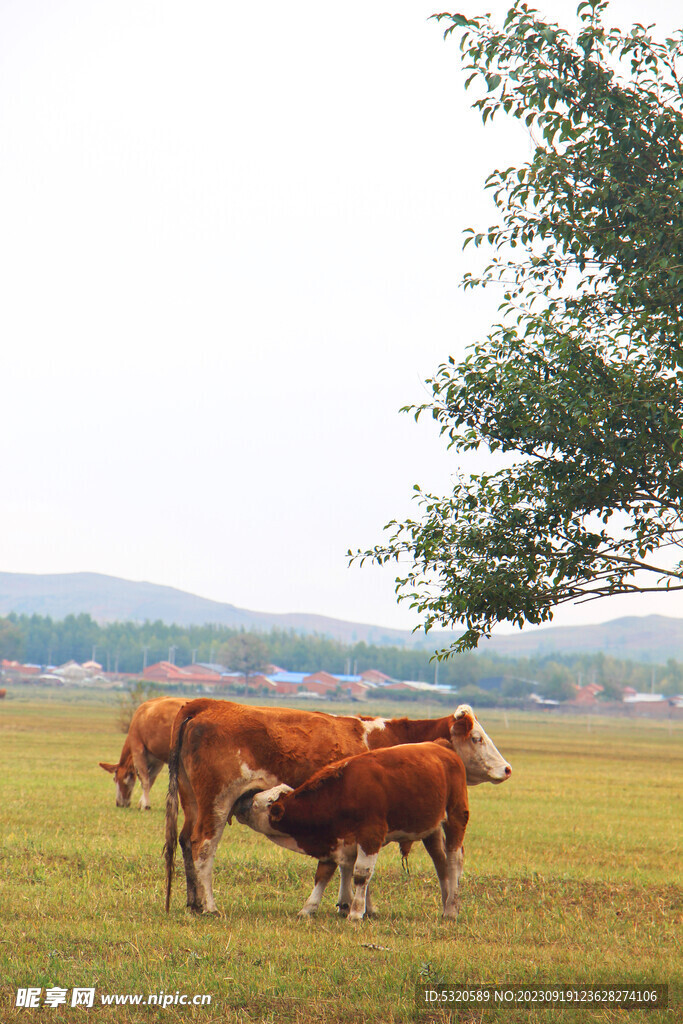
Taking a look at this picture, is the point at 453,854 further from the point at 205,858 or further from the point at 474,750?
the point at 205,858

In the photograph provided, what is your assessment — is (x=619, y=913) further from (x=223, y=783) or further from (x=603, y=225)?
(x=603, y=225)

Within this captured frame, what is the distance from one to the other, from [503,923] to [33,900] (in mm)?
5130

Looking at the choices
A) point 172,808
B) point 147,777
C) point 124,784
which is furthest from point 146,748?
point 172,808

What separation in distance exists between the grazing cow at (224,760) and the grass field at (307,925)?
595 millimetres

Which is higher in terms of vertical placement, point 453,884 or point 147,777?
point 453,884

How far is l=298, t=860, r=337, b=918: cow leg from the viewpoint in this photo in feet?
33.3

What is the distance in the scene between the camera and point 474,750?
38.0ft

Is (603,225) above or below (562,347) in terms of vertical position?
above

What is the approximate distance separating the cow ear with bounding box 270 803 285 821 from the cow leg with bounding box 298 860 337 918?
0.81 meters

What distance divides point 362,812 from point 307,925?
130 centimetres

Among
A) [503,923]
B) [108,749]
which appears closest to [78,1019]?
[503,923]

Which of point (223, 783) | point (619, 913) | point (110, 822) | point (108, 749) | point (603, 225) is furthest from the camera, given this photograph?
point (108, 749)

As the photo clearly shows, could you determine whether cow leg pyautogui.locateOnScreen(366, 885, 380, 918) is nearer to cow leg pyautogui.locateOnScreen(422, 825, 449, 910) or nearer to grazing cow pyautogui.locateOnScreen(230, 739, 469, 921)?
grazing cow pyautogui.locateOnScreen(230, 739, 469, 921)

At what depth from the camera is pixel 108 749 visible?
129 feet
